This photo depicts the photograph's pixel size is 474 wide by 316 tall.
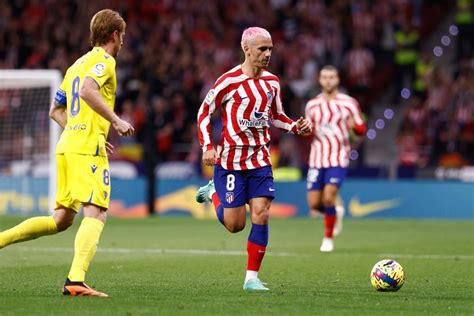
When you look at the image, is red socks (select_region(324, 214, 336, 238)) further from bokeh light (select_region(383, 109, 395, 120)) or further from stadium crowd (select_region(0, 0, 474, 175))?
bokeh light (select_region(383, 109, 395, 120))

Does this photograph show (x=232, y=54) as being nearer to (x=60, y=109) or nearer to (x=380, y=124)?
(x=380, y=124)

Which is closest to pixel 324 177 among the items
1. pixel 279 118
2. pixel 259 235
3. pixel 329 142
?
pixel 329 142

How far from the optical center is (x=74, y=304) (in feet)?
25.5

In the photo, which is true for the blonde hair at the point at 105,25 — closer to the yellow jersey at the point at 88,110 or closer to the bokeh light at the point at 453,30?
the yellow jersey at the point at 88,110

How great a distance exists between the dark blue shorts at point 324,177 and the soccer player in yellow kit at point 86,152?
657cm

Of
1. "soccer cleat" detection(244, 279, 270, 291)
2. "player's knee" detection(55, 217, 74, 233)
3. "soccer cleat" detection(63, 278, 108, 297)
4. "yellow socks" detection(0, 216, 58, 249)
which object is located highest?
"player's knee" detection(55, 217, 74, 233)

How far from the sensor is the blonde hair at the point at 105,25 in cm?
838

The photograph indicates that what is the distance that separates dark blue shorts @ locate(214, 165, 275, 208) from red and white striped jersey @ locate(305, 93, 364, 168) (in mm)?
5472

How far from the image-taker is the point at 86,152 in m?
8.31

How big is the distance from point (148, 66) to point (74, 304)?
60.4ft

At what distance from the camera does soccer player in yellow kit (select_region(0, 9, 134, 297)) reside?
8211 millimetres

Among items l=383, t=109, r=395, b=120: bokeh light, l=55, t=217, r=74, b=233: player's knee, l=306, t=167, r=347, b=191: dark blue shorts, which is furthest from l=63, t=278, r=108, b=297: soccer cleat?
l=383, t=109, r=395, b=120: bokeh light

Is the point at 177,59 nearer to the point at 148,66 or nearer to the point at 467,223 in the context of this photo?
the point at 148,66

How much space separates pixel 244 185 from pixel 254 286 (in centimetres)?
89
